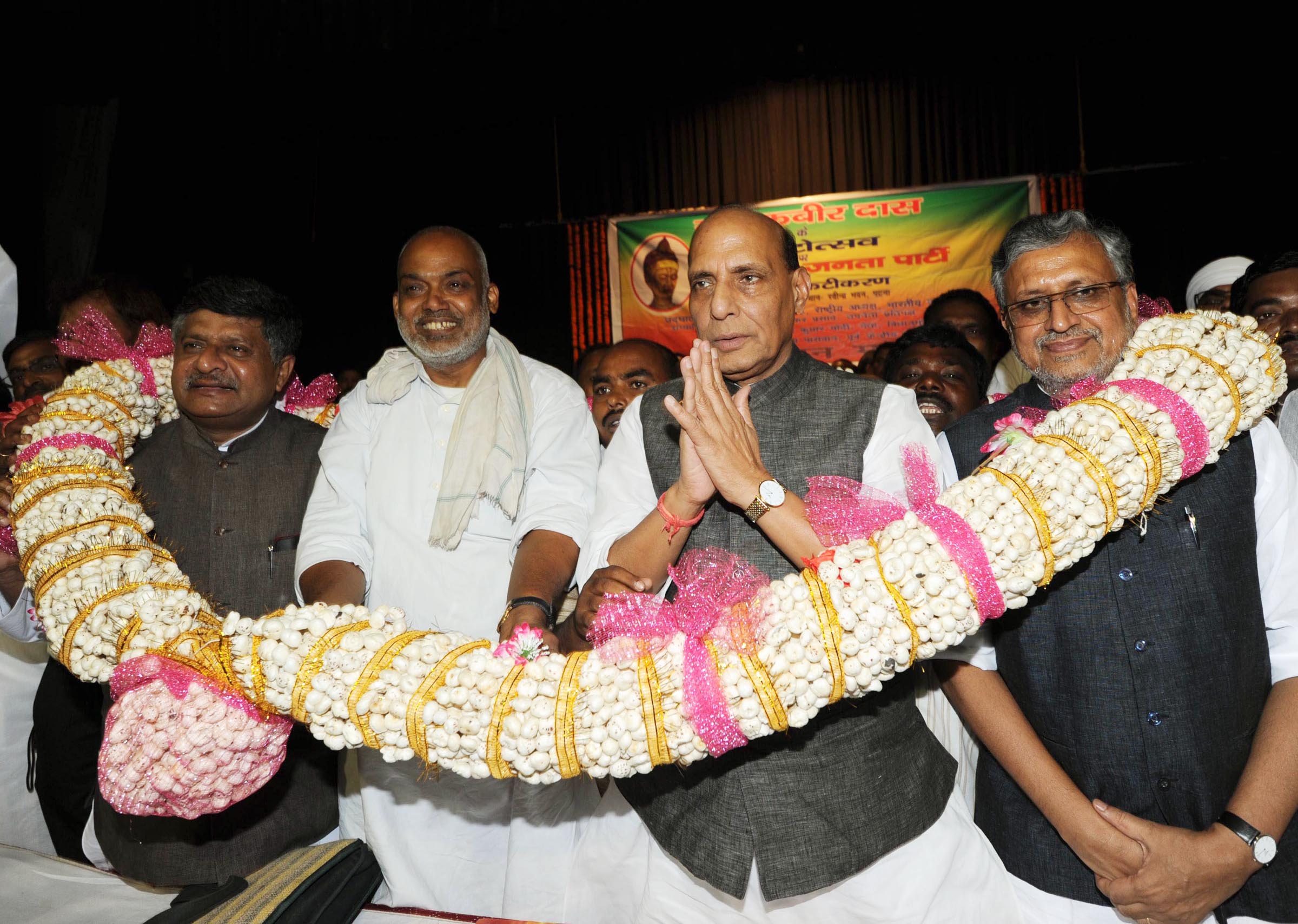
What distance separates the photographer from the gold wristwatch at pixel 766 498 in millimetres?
1595

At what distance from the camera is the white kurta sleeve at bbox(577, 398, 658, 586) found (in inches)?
72.2

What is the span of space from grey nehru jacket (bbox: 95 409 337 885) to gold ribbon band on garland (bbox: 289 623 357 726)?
966mm

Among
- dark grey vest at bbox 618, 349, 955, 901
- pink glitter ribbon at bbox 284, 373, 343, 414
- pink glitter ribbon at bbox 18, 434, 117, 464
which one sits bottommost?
→ dark grey vest at bbox 618, 349, 955, 901

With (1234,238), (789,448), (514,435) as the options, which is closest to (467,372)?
(514,435)

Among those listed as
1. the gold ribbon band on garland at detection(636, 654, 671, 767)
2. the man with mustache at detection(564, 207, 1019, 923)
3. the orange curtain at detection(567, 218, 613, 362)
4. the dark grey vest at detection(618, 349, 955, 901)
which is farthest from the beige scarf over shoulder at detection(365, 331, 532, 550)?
the orange curtain at detection(567, 218, 613, 362)

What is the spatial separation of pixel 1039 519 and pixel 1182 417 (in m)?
0.36

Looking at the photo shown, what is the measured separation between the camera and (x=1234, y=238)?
641 cm

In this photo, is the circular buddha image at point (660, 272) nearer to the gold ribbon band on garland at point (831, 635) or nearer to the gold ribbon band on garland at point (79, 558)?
the gold ribbon band on garland at point (79, 558)

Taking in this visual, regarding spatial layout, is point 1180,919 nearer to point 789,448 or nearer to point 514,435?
point 789,448

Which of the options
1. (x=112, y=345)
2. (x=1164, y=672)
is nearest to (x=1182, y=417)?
(x=1164, y=672)

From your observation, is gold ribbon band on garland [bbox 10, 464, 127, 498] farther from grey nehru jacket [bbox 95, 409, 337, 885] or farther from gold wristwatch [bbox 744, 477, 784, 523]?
gold wristwatch [bbox 744, 477, 784, 523]

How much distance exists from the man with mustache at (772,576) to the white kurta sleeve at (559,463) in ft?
1.07

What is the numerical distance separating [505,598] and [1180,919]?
5.35 ft

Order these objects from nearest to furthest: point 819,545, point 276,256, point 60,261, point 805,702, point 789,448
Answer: point 805,702, point 819,545, point 789,448, point 60,261, point 276,256
